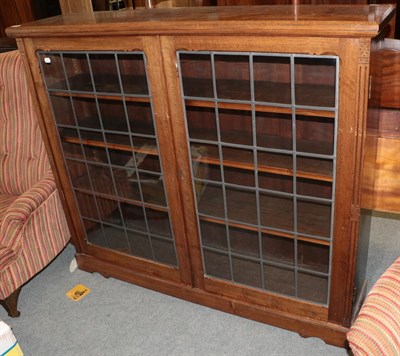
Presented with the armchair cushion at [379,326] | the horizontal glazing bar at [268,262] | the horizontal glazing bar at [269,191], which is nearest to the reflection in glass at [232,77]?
the horizontal glazing bar at [269,191]

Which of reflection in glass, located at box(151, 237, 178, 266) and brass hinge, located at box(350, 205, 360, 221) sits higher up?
brass hinge, located at box(350, 205, 360, 221)

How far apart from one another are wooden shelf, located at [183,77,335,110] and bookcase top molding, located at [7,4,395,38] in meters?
0.23

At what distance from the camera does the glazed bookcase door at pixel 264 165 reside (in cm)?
155

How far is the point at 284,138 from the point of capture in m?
1.64

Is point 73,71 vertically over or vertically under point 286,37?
under

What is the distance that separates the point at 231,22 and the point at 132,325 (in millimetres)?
1402

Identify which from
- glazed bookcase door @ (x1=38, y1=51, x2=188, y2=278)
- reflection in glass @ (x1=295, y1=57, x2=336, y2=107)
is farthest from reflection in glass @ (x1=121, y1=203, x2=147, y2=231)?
reflection in glass @ (x1=295, y1=57, x2=336, y2=107)

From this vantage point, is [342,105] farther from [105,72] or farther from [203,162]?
[105,72]

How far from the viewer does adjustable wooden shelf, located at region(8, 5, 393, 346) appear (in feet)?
4.62

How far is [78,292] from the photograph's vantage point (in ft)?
7.46

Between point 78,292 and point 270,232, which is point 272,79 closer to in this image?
point 270,232

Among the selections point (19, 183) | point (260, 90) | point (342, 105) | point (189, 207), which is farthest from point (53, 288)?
point (342, 105)

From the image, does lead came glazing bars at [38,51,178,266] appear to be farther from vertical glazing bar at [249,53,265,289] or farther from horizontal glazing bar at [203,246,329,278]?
vertical glazing bar at [249,53,265,289]

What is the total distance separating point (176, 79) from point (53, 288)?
1.36m
